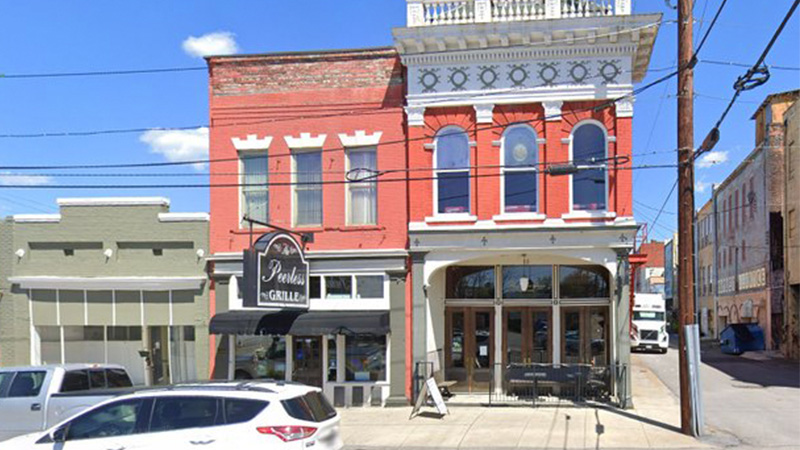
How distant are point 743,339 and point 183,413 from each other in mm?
31898

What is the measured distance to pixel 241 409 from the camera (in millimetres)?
8664

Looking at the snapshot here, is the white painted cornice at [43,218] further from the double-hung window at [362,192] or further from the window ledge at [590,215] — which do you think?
the window ledge at [590,215]

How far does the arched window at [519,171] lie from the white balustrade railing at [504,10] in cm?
271

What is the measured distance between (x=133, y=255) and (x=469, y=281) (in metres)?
9.02

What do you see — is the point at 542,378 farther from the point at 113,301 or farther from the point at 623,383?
the point at 113,301

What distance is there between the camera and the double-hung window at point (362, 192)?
18.0m

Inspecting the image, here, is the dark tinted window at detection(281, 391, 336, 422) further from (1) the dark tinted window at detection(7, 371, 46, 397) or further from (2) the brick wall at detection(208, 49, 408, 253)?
(2) the brick wall at detection(208, 49, 408, 253)

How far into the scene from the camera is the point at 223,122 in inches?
734

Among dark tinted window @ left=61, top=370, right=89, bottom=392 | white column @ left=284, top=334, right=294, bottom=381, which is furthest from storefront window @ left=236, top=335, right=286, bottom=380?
dark tinted window @ left=61, top=370, right=89, bottom=392

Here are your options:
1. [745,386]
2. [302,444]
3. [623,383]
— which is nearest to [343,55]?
[623,383]

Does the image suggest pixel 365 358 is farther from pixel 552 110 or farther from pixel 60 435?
pixel 60 435

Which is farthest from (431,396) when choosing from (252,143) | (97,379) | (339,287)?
(252,143)

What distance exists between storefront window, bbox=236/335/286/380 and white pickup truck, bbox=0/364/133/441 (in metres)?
5.63

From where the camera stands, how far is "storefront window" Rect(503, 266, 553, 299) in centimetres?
1853
